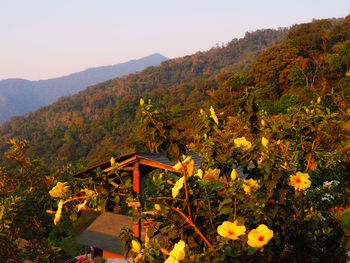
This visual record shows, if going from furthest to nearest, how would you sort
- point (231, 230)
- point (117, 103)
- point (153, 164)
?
point (117, 103)
point (153, 164)
point (231, 230)

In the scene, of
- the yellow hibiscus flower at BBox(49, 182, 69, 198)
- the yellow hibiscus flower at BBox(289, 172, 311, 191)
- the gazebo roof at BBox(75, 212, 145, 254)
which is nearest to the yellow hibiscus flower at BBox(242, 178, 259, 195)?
the yellow hibiscus flower at BBox(289, 172, 311, 191)

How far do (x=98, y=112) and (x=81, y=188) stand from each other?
321 feet

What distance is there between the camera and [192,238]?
170 centimetres

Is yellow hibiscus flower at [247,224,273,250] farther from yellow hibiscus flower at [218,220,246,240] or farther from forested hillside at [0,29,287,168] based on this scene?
forested hillside at [0,29,287,168]

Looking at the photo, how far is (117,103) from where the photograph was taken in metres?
81.4

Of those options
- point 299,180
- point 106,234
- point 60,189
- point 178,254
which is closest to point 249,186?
point 299,180

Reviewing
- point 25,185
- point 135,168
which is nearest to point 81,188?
point 135,168

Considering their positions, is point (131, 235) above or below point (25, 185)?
above

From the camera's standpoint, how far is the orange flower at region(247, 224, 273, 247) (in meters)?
1.33

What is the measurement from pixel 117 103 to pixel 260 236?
82.6 meters

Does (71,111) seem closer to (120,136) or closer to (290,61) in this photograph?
(120,136)

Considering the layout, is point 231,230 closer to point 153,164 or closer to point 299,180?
point 299,180

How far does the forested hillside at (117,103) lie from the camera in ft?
208

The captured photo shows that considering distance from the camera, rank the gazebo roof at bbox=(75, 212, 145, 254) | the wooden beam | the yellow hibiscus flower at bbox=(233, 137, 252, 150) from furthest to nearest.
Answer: the gazebo roof at bbox=(75, 212, 145, 254) → the wooden beam → the yellow hibiscus flower at bbox=(233, 137, 252, 150)
